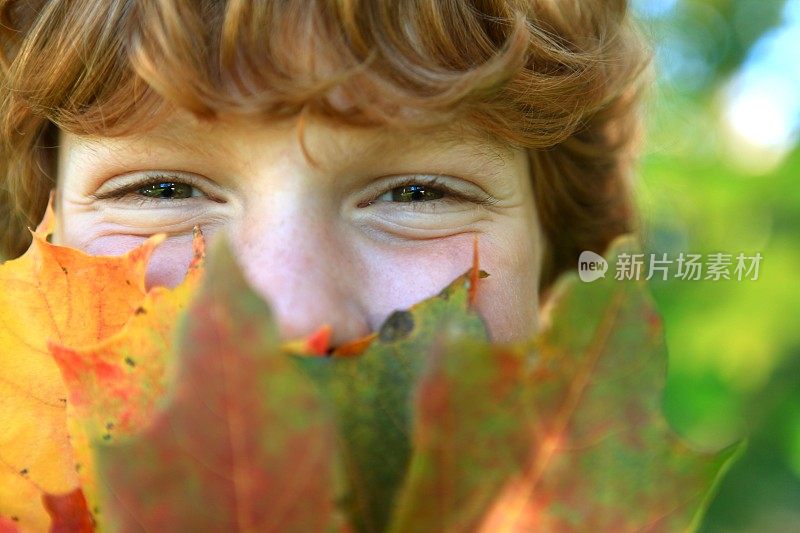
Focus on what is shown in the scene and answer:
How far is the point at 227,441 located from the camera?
391mm

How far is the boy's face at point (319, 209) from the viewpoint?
87 centimetres

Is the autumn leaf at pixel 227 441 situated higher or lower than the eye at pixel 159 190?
lower

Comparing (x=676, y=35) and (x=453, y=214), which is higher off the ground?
(x=676, y=35)

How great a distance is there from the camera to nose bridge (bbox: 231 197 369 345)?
811 mm

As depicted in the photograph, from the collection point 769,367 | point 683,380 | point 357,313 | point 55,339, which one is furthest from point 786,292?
point 55,339

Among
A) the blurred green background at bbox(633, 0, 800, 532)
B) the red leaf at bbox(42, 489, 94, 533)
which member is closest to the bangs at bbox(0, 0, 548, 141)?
the red leaf at bbox(42, 489, 94, 533)

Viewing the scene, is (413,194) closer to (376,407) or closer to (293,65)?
(293,65)

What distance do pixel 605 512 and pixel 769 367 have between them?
319 cm

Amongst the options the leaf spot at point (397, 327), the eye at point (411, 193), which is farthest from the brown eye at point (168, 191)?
the leaf spot at point (397, 327)

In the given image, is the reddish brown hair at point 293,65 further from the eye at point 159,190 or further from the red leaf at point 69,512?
the red leaf at point 69,512

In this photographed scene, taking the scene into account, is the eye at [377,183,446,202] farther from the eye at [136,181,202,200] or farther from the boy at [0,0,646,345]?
the eye at [136,181,202,200]

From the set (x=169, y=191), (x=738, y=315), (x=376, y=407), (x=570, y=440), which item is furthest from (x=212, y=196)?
(x=738, y=315)

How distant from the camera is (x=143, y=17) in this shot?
909mm

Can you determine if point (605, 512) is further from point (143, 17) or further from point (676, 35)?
point (676, 35)
